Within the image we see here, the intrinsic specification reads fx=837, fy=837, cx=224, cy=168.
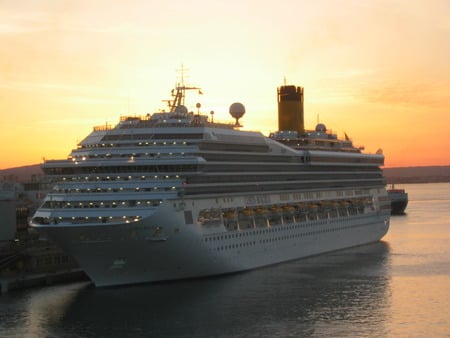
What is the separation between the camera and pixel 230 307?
4309cm

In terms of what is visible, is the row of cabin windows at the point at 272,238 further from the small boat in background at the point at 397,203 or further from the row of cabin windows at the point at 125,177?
the small boat in background at the point at 397,203

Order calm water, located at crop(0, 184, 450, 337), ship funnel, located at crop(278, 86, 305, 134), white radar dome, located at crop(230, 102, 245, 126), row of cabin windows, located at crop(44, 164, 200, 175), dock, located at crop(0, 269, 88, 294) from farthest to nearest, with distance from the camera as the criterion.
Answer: ship funnel, located at crop(278, 86, 305, 134), white radar dome, located at crop(230, 102, 245, 126), dock, located at crop(0, 269, 88, 294), row of cabin windows, located at crop(44, 164, 200, 175), calm water, located at crop(0, 184, 450, 337)

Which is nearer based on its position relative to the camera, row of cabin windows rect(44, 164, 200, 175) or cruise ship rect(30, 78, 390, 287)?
cruise ship rect(30, 78, 390, 287)

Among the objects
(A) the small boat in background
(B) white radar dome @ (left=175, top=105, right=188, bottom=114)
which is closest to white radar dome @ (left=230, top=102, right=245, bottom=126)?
(B) white radar dome @ (left=175, top=105, right=188, bottom=114)

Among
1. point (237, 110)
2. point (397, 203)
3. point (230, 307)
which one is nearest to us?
point (230, 307)

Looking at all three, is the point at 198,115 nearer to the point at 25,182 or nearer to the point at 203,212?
the point at 203,212

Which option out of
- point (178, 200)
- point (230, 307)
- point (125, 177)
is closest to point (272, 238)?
point (178, 200)

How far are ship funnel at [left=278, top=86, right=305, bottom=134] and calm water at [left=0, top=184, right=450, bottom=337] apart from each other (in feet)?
72.1

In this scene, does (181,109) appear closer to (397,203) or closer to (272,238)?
(272,238)

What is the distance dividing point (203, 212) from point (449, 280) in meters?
15.8

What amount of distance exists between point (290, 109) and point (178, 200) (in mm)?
32515

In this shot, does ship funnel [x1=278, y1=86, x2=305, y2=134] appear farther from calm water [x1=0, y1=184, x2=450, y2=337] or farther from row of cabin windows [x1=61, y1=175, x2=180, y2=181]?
row of cabin windows [x1=61, y1=175, x2=180, y2=181]

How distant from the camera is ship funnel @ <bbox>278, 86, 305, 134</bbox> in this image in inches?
3029

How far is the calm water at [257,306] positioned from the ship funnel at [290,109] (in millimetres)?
21989
